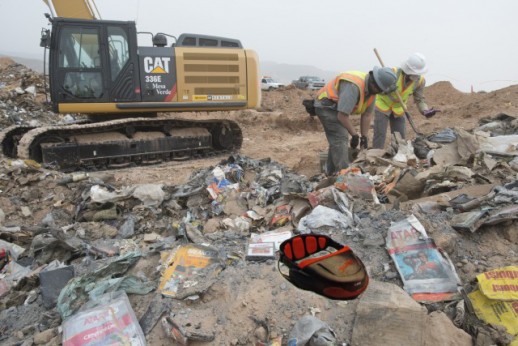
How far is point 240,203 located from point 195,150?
417 cm

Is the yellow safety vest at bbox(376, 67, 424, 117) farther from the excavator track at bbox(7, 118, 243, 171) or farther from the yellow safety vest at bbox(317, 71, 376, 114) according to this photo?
the excavator track at bbox(7, 118, 243, 171)

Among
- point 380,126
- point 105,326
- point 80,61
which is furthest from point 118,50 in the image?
point 105,326

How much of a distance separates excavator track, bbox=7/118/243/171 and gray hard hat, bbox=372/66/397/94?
465 cm

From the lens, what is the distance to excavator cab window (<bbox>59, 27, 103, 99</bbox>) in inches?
274

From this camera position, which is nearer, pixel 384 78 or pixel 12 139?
pixel 384 78

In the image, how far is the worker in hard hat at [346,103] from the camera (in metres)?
4.87

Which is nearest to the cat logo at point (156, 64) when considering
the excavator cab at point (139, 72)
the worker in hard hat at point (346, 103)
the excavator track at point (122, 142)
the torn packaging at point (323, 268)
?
the excavator cab at point (139, 72)

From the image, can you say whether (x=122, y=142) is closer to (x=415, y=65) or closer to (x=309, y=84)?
(x=415, y=65)

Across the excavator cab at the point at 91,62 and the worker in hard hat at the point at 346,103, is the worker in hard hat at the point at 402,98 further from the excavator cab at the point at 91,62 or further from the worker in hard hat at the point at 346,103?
the excavator cab at the point at 91,62

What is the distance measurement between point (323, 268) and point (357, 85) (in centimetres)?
366

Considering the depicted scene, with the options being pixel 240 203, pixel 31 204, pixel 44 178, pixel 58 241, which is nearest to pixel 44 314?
pixel 58 241

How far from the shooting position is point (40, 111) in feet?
39.1

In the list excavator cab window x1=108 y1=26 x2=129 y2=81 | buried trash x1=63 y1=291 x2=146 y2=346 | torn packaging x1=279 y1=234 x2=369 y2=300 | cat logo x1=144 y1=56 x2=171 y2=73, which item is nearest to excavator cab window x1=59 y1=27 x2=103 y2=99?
excavator cab window x1=108 y1=26 x2=129 y2=81

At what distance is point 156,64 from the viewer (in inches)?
295
